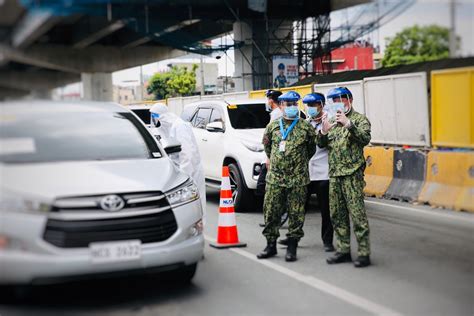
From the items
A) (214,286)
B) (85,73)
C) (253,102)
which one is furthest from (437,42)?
(253,102)

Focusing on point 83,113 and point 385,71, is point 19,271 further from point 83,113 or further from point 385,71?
point 385,71

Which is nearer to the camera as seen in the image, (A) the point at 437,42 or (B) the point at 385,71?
(A) the point at 437,42

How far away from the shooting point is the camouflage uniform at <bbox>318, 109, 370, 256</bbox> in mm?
7371

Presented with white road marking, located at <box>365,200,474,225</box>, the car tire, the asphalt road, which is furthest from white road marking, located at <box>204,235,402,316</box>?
the car tire

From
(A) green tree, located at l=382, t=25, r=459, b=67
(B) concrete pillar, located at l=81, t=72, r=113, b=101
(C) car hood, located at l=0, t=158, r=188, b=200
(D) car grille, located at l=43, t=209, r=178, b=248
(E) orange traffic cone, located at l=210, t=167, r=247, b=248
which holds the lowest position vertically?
(E) orange traffic cone, located at l=210, t=167, r=247, b=248

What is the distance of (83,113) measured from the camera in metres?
6.81

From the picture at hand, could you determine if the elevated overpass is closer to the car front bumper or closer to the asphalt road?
the car front bumper

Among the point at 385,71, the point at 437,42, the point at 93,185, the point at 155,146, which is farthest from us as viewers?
the point at 385,71

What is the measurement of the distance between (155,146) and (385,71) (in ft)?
36.4

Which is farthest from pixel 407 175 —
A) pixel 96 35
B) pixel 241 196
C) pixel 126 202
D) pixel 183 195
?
pixel 96 35

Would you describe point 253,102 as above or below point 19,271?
above

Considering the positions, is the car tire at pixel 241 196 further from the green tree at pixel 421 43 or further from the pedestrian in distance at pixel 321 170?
the green tree at pixel 421 43

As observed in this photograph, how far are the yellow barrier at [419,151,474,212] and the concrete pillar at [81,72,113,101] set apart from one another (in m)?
5.91

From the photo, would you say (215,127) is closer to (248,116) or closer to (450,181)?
(248,116)
